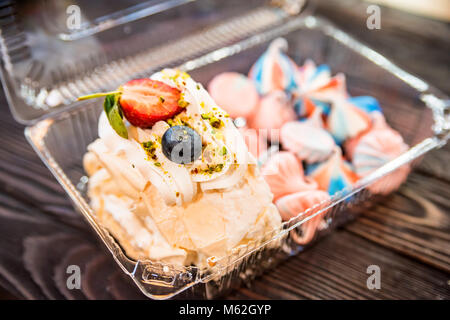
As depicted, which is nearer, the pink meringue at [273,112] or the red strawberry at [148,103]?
the red strawberry at [148,103]

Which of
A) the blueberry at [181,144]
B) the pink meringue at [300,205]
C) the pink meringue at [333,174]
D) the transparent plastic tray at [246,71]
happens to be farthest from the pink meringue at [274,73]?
the blueberry at [181,144]

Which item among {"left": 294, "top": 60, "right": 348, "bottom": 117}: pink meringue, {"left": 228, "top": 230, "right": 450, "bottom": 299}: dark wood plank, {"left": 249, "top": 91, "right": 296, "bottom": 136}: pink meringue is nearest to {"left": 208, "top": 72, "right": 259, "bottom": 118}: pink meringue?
{"left": 249, "top": 91, "right": 296, "bottom": 136}: pink meringue

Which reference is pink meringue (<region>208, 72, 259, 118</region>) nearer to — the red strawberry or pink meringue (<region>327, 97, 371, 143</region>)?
pink meringue (<region>327, 97, 371, 143</region>)

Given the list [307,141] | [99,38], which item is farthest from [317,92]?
[99,38]

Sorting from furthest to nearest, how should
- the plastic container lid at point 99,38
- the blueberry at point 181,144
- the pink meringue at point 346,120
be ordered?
the plastic container lid at point 99,38 → the pink meringue at point 346,120 → the blueberry at point 181,144

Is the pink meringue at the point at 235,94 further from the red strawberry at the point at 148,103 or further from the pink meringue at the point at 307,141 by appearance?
the red strawberry at the point at 148,103

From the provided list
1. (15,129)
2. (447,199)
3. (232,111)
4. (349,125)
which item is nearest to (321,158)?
(349,125)
